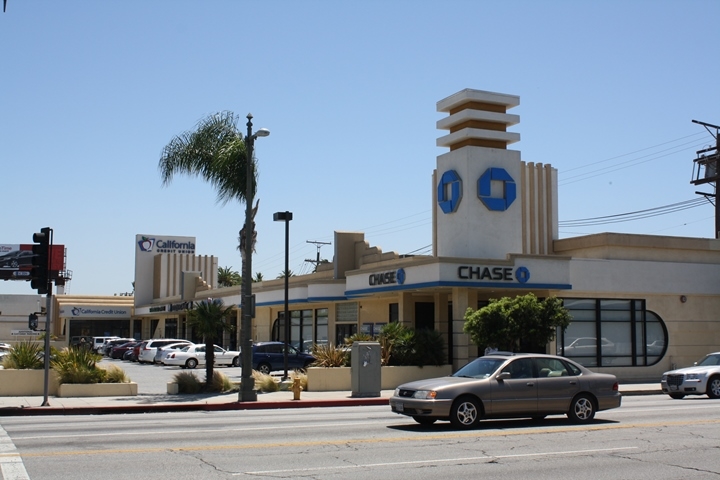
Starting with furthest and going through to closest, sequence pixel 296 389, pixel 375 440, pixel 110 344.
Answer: pixel 110 344, pixel 296 389, pixel 375 440

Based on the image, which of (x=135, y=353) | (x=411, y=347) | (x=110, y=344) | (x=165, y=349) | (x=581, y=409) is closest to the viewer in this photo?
(x=581, y=409)

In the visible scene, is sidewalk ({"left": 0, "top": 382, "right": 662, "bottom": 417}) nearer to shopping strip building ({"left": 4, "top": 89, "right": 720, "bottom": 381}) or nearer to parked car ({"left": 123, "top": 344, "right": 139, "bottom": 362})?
shopping strip building ({"left": 4, "top": 89, "right": 720, "bottom": 381})

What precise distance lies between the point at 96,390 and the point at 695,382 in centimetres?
1755

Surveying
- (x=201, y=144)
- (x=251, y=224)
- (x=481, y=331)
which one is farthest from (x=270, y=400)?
(x=201, y=144)

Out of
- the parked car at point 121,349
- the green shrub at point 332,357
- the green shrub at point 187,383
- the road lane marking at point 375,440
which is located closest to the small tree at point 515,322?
the green shrub at point 332,357

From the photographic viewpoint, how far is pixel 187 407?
22.0 meters

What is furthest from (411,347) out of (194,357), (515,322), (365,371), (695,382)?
(194,357)

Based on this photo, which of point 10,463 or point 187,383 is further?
point 187,383

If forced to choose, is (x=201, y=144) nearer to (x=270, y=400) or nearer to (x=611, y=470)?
(x=270, y=400)

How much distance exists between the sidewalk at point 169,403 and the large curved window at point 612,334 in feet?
31.6

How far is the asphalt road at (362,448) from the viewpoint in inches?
442

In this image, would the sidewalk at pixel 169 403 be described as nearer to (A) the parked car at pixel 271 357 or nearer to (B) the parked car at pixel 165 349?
(A) the parked car at pixel 271 357

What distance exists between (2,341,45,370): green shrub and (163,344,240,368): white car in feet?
64.2

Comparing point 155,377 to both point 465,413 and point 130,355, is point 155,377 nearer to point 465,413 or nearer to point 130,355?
point 130,355
